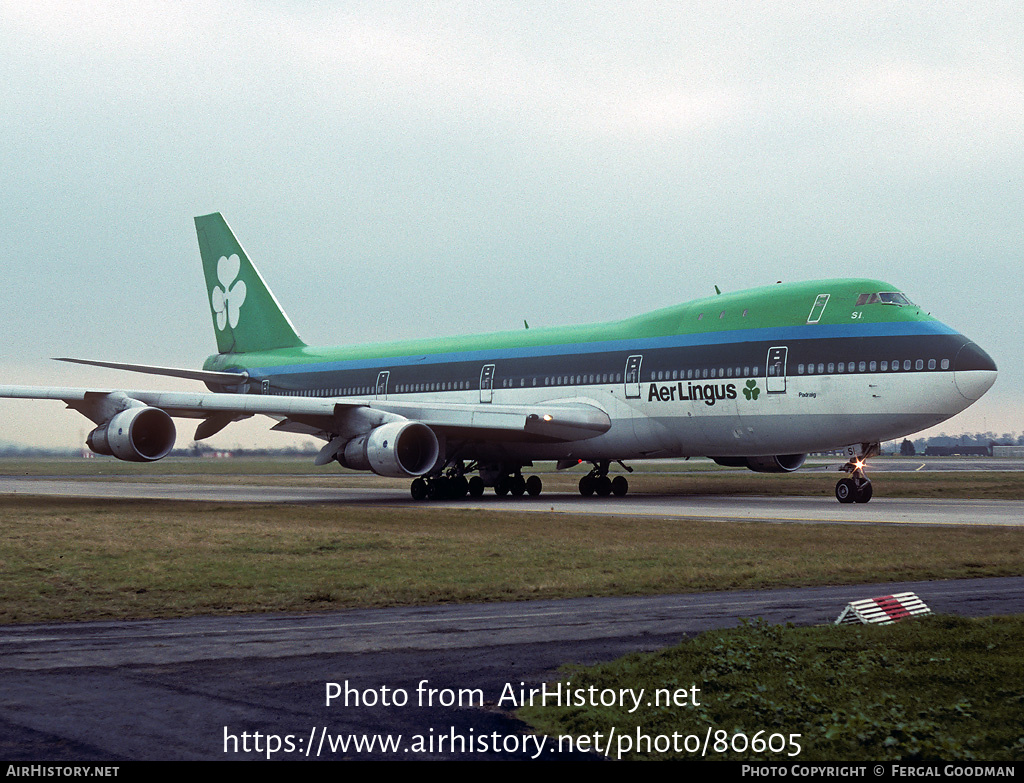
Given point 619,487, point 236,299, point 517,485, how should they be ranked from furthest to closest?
1. point 236,299
2. point 517,485
3. point 619,487

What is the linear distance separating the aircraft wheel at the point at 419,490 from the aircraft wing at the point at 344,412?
2.09m

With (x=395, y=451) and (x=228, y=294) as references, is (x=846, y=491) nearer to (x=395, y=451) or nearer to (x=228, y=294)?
(x=395, y=451)

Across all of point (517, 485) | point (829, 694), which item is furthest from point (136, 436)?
point (829, 694)

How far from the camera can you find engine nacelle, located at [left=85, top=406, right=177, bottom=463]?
98.3ft

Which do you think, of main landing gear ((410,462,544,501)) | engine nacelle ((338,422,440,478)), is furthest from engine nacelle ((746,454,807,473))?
engine nacelle ((338,422,440,478))

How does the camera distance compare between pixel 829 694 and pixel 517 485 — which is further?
pixel 517 485

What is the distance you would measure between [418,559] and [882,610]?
826 centimetres

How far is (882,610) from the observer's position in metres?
10.9

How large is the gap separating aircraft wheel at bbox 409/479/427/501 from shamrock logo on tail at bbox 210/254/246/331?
15.5 meters

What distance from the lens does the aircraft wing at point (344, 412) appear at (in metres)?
31.4

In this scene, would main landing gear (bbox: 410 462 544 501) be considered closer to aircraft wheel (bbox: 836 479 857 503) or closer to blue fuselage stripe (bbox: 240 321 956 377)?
blue fuselage stripe (bbox: 240 321 956 377)

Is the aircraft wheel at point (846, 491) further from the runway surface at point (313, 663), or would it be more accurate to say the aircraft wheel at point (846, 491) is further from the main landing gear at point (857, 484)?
the runway surface at point (313, 663)
